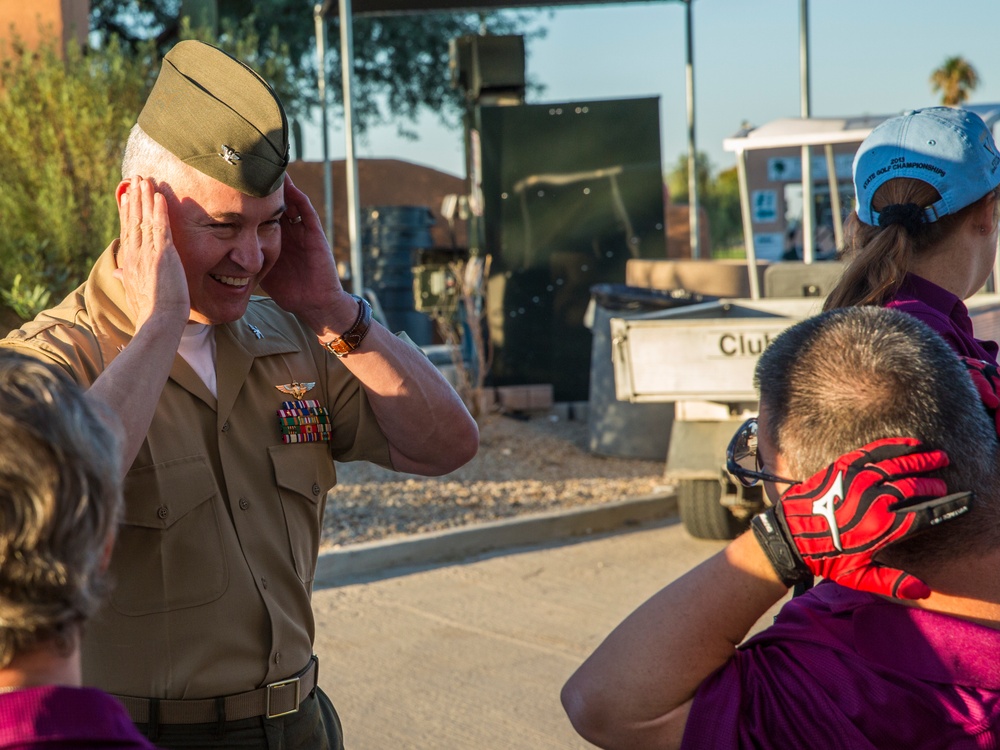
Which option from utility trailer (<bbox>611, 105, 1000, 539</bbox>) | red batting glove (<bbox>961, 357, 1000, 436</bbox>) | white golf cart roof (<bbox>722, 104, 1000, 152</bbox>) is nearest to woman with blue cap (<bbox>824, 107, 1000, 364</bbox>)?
red batting glove (<bbox>961, 357, 1000, 436</bbox>)

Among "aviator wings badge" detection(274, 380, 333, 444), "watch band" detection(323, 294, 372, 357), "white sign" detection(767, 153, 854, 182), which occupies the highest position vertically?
"white sign" detection(767, 153, 854, 182)

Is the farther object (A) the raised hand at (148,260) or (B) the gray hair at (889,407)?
(A) the raised hand at (148,260)

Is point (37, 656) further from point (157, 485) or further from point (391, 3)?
point (391, 3)

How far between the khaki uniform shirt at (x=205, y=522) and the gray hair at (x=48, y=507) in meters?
0.62

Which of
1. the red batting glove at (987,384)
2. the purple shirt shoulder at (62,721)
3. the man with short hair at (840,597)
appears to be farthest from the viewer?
the red batting glove at (987,384)

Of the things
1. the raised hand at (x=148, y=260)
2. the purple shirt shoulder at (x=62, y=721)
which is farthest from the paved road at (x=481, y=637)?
the purple shirt shoulder at (x=62, y=721)

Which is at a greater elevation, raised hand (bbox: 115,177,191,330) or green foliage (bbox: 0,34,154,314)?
green foliage (bbox: 0,34,154,314)

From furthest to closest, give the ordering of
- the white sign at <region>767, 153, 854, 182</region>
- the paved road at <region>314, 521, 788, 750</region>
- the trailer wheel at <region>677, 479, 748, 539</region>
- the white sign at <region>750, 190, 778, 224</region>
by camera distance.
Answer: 1. the white sign at <region>767, 153, 854, 182</region>
2. the white sign at <region>750, 190, 778, 224</region>
3. the trailer wheel at <region>677, 479, 748, 539</region>
4. the paved road at <region>314, 521, 788, 750</region>

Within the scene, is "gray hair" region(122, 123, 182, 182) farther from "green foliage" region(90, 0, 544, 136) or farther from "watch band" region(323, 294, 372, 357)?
"green foliage" region(90, 0, 544, 136)

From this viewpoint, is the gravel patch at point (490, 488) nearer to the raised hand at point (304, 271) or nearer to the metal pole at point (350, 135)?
the metal pole at point (350, 135)

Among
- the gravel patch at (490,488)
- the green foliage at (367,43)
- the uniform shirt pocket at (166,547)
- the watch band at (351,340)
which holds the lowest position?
the gravel patch at (490,488)

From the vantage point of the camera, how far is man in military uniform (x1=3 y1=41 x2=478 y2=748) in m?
1.96

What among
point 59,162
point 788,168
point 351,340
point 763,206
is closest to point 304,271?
point 351,340

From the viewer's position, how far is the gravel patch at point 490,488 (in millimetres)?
7047
